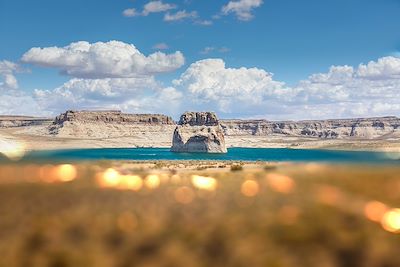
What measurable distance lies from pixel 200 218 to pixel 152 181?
77.3 inches

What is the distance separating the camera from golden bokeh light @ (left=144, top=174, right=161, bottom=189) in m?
9.34

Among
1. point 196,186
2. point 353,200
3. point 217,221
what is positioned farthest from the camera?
point 196,186

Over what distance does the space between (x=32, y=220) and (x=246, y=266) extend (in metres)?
3.99

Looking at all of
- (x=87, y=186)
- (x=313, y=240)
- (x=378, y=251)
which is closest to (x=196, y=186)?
(x=87, y=186)

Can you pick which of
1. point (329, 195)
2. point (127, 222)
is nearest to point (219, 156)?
point (329, 195)

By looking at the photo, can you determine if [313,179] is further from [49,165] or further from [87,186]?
[49,165]

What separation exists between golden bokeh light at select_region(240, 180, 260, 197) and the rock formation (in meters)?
134

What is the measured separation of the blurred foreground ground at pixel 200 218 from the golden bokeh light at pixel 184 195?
0.07 feet

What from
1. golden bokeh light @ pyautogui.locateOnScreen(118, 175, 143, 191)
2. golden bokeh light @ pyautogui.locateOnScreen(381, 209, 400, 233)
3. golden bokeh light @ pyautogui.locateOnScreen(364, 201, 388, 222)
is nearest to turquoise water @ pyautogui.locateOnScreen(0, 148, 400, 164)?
golden bokeh light @ pyautogui.locateOnScreen(118, 175, 143, 191)

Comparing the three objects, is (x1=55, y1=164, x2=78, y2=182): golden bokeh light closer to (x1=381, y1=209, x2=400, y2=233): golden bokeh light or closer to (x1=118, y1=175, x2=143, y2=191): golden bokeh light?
(x1=118, y1=175, x2=143, y2=191): golden bokeh light

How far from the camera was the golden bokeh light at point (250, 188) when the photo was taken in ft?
29.1

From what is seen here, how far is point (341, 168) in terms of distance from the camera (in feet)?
31.5

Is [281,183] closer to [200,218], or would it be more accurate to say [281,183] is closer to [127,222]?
[200,218]

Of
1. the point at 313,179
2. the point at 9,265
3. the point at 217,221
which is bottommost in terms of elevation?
the point at 9,265
